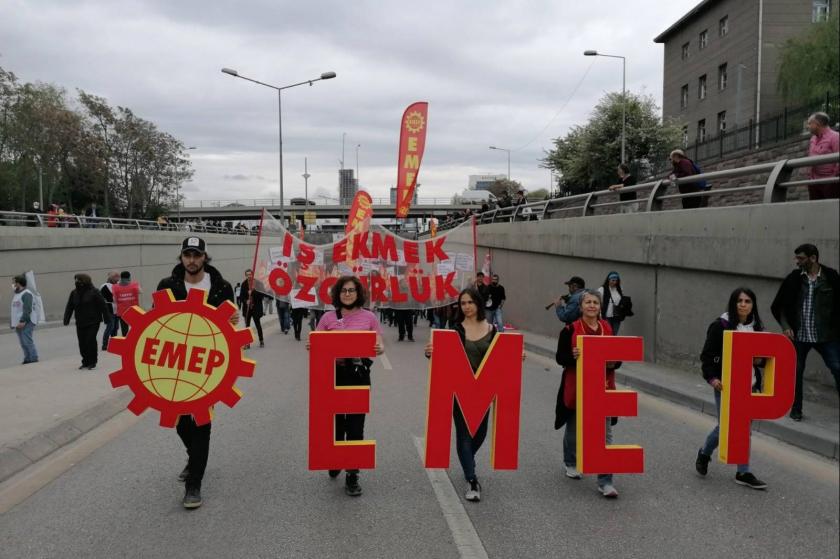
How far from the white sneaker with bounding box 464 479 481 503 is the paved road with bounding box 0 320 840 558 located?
0.06 m

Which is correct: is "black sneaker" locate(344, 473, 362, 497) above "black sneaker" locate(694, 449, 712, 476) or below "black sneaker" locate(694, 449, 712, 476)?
below

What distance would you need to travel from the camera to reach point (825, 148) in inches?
61.9

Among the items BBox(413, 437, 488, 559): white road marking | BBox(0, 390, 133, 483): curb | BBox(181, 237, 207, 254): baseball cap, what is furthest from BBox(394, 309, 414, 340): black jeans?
BBox(181, 237, 207, 254): baseball cap

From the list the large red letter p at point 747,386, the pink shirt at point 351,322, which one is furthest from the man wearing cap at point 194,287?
the large red letter p at point 747,386

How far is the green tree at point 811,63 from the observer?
155 cm

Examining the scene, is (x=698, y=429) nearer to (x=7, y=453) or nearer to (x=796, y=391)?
(x=796, y=391)

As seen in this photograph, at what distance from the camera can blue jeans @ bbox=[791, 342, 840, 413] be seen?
1.39m

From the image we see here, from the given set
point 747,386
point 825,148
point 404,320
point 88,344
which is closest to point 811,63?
point 825,148

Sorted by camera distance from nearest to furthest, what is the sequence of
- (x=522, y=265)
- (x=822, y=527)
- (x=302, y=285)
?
(x=822, y=527), (x=302, y=285), (x=522, y=265)

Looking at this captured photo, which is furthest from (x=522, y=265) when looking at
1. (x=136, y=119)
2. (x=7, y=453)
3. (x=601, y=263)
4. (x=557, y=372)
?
(x=136, y=119)

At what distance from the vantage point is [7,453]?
19.6 ft

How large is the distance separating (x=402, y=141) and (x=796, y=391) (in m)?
28.6

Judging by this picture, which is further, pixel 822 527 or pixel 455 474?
pixel 455 474

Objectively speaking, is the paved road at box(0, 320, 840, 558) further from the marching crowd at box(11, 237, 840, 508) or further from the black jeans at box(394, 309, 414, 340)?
the black jeans at box(394, 309, 414, 340)
